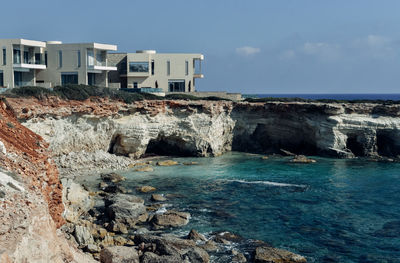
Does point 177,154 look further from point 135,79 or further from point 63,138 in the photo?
point 135,79

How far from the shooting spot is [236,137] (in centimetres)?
5081

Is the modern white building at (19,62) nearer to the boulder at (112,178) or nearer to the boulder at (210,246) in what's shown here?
the boulder at (112,178)

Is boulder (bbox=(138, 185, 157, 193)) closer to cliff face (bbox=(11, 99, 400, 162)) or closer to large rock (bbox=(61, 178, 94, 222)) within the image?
large rock (bbox=(61, 178, 94, 222))

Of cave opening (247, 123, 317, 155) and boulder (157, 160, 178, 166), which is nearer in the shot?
Answer: boulder (157, 160, 178, 166)

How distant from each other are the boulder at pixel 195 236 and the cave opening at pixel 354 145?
31.3m

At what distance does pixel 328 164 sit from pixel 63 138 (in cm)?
2634

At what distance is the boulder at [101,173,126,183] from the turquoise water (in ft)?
3.24

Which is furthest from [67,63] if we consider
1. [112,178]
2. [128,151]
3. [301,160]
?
[301,160]

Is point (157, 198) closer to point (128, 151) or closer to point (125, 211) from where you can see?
point (125, 211)

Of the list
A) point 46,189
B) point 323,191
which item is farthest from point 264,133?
point 46,189

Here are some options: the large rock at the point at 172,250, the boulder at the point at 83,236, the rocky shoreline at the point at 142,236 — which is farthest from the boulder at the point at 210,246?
the boulder at the point at 83,236

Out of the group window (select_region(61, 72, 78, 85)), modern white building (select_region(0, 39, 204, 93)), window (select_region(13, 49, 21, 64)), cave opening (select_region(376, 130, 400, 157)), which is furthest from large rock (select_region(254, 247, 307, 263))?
window (select_region(13, 49, 21, 64))

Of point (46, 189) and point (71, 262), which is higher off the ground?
point (46, 189)

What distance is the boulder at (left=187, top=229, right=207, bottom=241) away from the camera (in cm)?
2134
